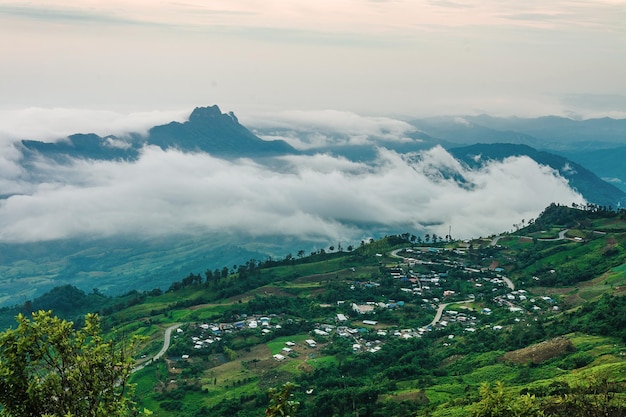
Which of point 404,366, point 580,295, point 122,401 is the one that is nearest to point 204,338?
point 404,366

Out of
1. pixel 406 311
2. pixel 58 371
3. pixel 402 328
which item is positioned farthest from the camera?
pixel 406 311

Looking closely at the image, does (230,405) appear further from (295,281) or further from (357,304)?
(295,281)

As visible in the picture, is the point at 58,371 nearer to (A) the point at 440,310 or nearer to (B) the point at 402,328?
(B) the point at 402,328

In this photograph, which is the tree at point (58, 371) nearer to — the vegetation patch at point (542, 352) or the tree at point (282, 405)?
the tree at point (282, 405)

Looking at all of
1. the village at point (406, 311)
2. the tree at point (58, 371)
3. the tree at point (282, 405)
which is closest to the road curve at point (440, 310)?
the village at point (406, 311)

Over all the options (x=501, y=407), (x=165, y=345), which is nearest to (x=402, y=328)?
(x=165, y=345)
